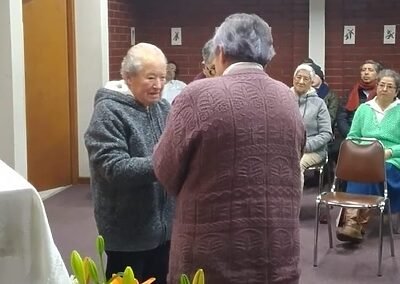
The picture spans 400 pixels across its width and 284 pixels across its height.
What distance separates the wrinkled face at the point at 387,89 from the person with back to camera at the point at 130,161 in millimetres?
2989

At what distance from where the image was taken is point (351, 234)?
488 cm

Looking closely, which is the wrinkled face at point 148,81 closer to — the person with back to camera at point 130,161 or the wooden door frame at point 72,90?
the person with back to camera at point 130,161

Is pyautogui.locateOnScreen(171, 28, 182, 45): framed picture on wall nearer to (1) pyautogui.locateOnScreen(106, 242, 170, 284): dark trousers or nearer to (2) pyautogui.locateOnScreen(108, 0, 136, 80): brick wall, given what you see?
(2) pyautogui.locateOnScreen(108, 0, 136, 80): brick wall

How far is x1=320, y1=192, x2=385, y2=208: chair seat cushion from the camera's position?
4430mm

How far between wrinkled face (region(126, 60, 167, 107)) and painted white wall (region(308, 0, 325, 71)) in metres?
5.34

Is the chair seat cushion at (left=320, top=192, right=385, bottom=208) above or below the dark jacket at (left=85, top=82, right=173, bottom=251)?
below

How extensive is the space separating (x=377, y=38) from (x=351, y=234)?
3312 millimetres

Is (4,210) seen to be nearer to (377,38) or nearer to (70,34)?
(70,34)

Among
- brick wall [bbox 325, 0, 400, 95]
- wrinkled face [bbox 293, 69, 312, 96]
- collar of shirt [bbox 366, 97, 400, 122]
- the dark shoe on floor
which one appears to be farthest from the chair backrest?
brick wall [bbox 325, 0, 400, 95]

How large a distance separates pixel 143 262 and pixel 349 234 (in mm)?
2544

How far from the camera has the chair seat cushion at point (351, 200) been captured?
443 centimetres

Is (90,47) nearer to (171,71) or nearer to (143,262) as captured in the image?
(171,71)

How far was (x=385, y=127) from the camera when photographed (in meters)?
5.15

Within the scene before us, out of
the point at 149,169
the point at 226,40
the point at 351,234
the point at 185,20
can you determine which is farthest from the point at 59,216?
the point at 226,40
